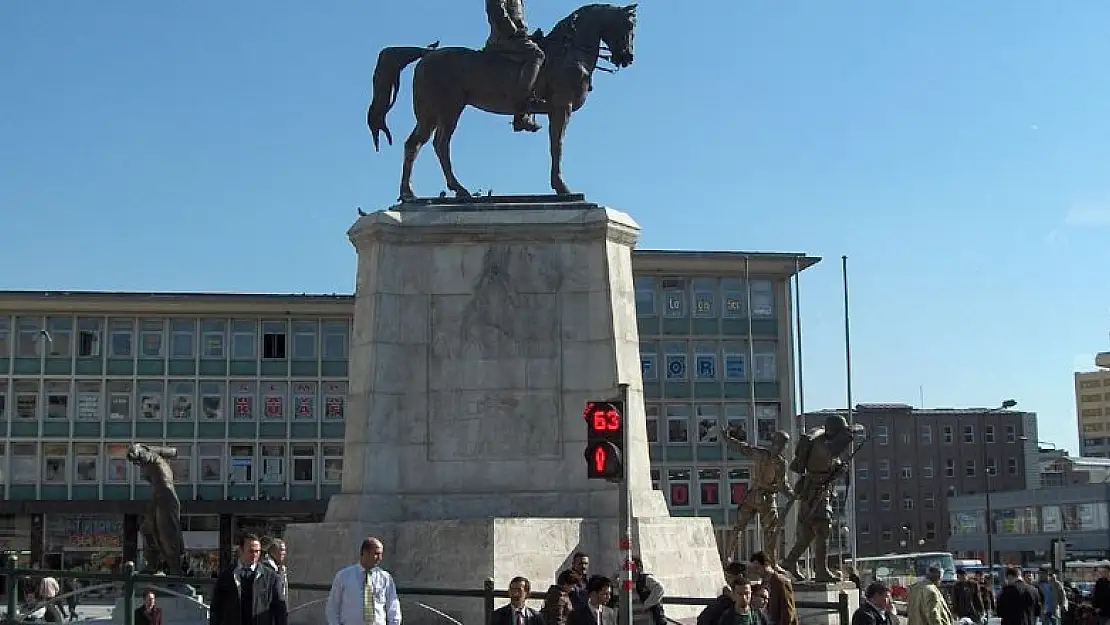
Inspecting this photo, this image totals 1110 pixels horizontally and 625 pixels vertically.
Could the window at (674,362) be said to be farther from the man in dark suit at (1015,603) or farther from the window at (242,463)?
the man in dark suit at (1015,603)

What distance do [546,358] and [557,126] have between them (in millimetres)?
3798

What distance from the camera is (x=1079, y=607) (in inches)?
1078

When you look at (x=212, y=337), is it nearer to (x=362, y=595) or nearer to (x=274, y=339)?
(x=274, y=339)

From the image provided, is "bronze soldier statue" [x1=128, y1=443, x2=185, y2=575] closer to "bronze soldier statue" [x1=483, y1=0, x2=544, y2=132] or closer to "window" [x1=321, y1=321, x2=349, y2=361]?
"bronze soldier statue" [x1=483, y1=0, x2=544, y2=132]

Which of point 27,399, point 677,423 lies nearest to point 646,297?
point 677,423

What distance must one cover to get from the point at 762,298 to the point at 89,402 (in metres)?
33.8

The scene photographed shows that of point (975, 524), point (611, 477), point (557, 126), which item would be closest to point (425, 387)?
point (557, 126)

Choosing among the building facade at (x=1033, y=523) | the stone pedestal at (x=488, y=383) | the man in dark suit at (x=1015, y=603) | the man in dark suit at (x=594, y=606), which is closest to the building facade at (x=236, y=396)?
the building facade at (x=1033, y=523)

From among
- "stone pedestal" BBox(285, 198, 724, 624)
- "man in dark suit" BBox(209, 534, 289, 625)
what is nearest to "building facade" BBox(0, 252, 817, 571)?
"stone pedestal" BBox(285, 198, 724, 624)

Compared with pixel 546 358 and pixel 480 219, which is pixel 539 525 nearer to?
pixel 546 358

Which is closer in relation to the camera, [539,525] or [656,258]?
[539,525]

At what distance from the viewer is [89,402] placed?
237 feet

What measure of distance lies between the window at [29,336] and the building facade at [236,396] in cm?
8

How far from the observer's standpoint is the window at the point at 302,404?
240 feet
